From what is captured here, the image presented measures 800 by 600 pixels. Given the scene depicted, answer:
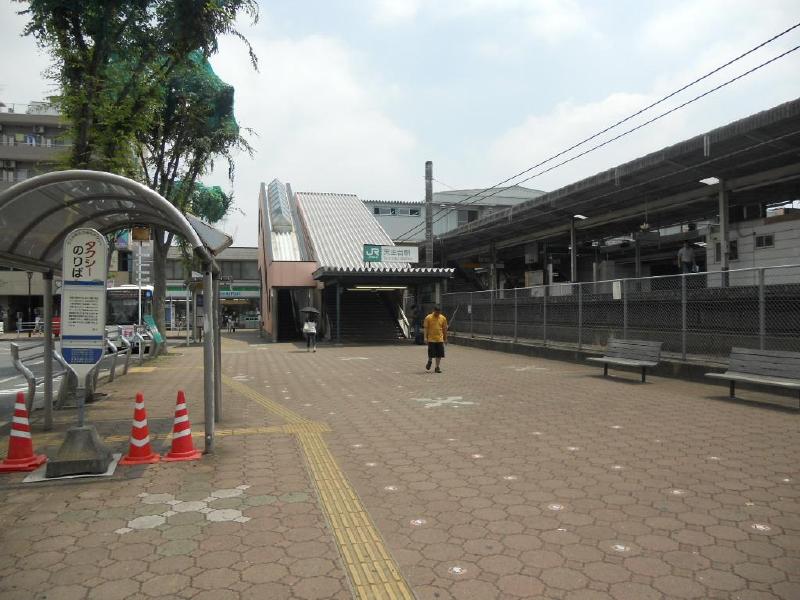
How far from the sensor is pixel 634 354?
1160 centimetres

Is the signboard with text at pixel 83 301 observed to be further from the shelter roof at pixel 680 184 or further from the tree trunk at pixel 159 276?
the tree trunk at pixel 159 276

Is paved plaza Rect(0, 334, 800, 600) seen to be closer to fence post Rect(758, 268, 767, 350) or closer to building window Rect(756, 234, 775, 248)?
fence post Rect(758, 268, 767, 350)

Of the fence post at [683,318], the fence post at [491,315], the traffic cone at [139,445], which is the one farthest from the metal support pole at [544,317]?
the traffic cone at [139,445]

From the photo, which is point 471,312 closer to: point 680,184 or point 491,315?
point 491,315

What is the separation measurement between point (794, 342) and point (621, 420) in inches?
166

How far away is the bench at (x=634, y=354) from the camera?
11.0 m

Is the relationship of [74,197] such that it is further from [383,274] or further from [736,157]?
[383,274]

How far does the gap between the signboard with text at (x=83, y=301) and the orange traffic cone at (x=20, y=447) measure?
0.69 m

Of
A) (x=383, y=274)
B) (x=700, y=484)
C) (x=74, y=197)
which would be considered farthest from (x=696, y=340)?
(x=383, y=274)

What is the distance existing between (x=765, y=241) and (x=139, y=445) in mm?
18774

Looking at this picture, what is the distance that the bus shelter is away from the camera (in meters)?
5.78

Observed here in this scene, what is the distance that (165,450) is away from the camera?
6180 millimetres

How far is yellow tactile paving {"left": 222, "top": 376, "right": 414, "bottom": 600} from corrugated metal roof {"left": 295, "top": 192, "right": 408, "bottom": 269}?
21.4m

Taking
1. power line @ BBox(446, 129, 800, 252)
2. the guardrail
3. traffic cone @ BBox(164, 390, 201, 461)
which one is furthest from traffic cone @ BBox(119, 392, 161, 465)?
power line @ BBox(446, 129, 800, 252)
